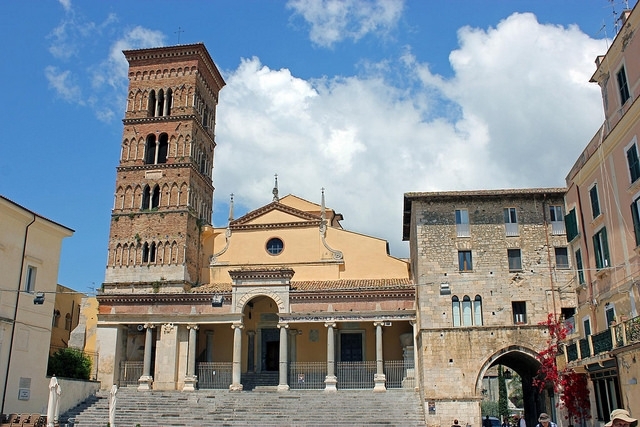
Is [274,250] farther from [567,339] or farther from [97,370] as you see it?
[567,339]

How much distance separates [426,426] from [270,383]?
10.7 metres

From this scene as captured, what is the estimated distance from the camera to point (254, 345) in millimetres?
37562

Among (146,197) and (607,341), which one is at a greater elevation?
(146,197)

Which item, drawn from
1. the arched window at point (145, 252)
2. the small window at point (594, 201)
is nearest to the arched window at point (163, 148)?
the arched window at point (145, 252)

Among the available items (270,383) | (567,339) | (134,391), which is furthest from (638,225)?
(134,391)

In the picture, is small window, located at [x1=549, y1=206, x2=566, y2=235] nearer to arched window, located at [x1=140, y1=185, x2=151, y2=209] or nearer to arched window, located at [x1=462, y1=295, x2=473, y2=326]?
arched window, located at [x1=462, y1=295, x2=473, y2=326]

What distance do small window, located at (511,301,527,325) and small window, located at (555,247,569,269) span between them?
2494mm

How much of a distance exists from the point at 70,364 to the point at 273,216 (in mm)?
14287

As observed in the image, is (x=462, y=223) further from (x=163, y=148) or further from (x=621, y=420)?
(x=621, y=420)

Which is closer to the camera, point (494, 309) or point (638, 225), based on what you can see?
point (638, 225)

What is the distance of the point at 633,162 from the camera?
18453mm

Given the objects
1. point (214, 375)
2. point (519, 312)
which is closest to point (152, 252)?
point (214, 375)

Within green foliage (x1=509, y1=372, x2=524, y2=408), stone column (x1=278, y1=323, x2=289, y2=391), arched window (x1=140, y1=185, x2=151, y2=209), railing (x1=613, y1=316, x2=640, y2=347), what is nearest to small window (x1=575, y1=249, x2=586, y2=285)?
railing (x1=613, y1=316, x2=640, y2=347)

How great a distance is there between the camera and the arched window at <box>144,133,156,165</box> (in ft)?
136
